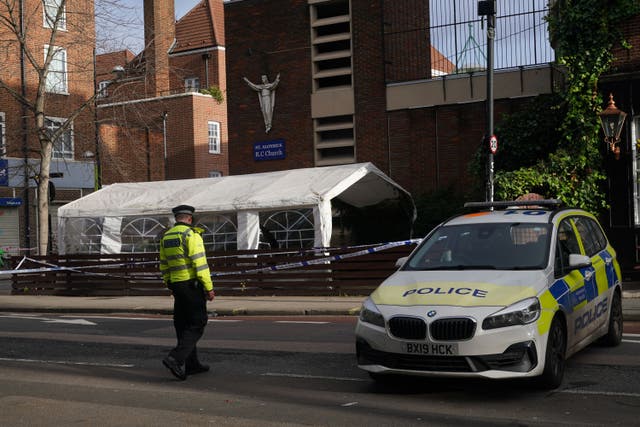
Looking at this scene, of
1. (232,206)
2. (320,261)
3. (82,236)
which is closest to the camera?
(320,261)

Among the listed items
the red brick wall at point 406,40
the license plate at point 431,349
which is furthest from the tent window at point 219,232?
the license plate at point 431,349

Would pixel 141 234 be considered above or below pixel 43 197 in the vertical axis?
below

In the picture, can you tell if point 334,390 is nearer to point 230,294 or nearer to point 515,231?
point 515,231

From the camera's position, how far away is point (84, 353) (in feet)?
38.5

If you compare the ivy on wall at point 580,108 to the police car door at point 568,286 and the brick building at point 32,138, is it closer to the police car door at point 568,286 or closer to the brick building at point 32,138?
the police car door at point 568,286

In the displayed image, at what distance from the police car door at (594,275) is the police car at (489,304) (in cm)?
3

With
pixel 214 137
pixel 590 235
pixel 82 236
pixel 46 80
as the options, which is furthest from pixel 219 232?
pixel 214 137

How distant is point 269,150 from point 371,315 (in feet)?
68.7

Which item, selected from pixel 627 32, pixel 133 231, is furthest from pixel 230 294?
pixel 627 32

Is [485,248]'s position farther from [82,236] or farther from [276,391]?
[82,236]

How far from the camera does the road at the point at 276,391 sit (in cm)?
719

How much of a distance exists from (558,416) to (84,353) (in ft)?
22.7

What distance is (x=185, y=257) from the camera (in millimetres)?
9375

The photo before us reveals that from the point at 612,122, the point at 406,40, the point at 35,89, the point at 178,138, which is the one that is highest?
the point at 35,89
